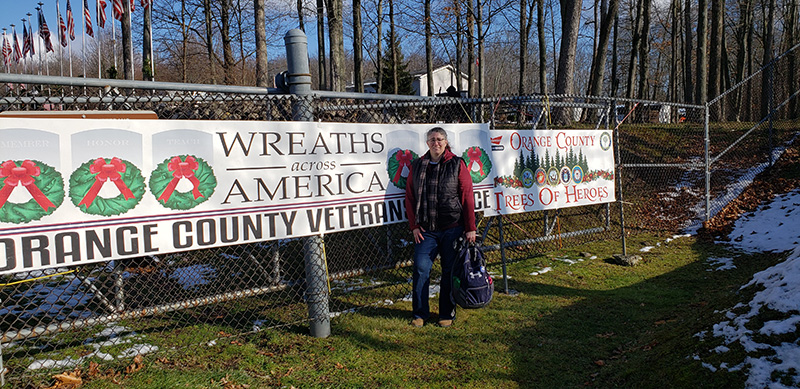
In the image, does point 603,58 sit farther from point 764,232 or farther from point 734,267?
point 734,267

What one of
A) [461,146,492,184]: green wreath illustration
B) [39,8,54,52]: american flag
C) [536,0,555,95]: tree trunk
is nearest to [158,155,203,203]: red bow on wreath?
[461,146,492,184]: green wreath illustration

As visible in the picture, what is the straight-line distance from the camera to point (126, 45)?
1958cm

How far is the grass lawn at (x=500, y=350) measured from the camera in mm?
3439

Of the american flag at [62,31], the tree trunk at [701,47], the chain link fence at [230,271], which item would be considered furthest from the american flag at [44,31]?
the tree trunk at [701,47]

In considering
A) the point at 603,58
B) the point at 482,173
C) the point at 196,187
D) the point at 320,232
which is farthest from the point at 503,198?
the point at 603,58

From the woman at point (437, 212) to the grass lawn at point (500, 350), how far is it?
263 mm

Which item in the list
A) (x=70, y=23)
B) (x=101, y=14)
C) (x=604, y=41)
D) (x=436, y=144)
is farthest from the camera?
(x=70, y=23)

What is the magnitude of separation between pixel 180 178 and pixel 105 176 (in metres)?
0.45

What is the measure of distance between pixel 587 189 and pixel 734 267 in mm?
2145

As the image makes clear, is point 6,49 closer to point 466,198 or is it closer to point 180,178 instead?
point 180,178

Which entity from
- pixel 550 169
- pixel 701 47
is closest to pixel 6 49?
pixel 701 47

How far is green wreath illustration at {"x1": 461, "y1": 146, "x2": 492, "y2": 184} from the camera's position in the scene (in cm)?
529

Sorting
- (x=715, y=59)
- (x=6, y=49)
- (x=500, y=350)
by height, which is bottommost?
(x=500, y=350)

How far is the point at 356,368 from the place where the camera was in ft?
12.5
